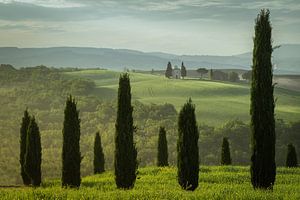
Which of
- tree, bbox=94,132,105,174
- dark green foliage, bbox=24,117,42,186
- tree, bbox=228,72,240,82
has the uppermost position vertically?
tree, bbox=228,72,240,82

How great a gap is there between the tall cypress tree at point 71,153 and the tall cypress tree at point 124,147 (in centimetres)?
439

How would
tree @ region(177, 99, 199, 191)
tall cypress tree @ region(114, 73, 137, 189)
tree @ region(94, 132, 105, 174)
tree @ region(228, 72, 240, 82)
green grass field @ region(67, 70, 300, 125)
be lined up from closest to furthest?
tree @ region(177, 99, 199, 191) → tall cypress tree @ region(114, 73, 137, 189) → tree @ region(94, 132, 105, 174) → green grass field @ region(67, 70, 300, 125) → tree @ region(228, 72, 240, 82)

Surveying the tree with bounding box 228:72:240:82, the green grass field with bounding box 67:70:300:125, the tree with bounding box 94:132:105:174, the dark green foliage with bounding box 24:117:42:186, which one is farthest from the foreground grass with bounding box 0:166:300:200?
the tree with bounding box 228:72:240:82

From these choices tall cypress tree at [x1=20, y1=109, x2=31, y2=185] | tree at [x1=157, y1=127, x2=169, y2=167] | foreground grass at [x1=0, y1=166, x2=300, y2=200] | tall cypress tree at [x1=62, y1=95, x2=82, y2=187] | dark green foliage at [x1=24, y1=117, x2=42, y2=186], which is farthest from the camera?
tree at [x1=157, y1=127, x2=169, y2=167]

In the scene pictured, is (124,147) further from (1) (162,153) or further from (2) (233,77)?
(2) (233,77)

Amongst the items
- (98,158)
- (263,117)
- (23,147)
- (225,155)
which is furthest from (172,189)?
(98,158)

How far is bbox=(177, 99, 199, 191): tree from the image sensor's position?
28625mm

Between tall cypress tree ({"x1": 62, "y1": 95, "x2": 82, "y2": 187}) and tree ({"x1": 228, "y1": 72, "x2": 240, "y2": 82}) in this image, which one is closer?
tall cypress tree ({"x1": 62, "y1": 95, "x2": 82, "y2": 187})

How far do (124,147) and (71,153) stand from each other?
17.4 feet

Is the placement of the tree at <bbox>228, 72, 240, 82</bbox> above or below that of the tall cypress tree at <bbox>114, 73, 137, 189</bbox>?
above

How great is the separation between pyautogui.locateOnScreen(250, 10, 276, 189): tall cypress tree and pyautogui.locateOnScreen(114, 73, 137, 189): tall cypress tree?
8.07 m

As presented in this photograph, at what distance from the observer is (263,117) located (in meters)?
27.3

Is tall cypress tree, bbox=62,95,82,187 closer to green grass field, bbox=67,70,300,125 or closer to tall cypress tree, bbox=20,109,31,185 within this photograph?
tall cypress tree, bbox=20,109,31,185

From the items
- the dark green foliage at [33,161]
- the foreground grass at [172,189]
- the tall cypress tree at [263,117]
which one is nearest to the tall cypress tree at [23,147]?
the dark green foliage at [33,161]
